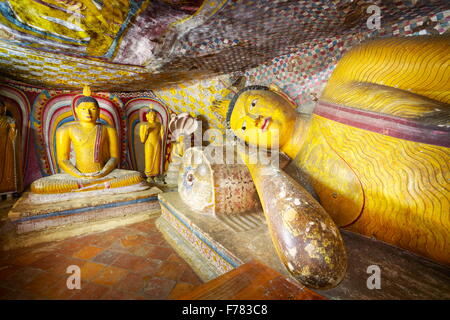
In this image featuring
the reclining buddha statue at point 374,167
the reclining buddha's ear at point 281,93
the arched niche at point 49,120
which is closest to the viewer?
the reclining buddha statue at point 374,167

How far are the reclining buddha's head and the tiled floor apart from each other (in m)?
1.65

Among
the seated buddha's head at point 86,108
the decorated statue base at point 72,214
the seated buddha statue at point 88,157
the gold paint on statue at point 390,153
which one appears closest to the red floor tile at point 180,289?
the gold paint on statue at point 390,153

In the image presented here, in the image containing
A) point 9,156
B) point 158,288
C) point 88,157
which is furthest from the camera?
point 88,157

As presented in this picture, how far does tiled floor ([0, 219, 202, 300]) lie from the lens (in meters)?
1.85

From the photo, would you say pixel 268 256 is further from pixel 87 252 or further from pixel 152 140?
pixel 152 140

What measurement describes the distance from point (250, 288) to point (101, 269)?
2.00 metres

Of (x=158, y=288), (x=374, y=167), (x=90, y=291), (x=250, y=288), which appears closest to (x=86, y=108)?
(x=90, y=291)

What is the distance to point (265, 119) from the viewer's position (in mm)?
2127

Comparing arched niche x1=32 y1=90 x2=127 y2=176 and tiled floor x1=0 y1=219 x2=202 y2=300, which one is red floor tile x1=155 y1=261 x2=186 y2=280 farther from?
arched niche x1=32 y1=90 x2=127 y2=176

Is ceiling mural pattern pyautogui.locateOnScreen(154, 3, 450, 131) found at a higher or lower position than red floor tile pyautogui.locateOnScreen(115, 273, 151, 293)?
higher

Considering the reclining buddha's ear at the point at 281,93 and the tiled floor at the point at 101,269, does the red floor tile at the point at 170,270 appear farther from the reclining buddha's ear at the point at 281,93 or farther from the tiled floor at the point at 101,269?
the reclining buddha's ear at the point at 281,93

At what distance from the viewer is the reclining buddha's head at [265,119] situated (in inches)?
84.1

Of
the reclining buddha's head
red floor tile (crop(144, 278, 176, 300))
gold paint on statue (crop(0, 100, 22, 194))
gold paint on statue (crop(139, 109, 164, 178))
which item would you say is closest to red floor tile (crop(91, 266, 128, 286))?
red floor tile (crop(144, 278, 176, 300))

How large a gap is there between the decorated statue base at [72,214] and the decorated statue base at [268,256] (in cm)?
105
